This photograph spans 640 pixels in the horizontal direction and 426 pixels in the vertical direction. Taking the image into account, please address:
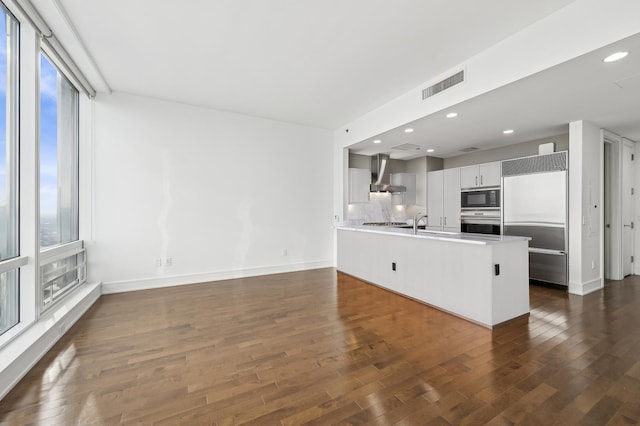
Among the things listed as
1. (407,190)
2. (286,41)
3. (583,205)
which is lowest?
(583,205)

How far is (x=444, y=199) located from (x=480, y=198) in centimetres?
95

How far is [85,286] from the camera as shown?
3965 millimetres

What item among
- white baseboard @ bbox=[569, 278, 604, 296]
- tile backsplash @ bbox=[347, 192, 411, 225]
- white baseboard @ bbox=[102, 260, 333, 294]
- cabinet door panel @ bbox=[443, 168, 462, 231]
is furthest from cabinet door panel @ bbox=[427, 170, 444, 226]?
white baseboard @ bbox=[102, 260, 333, 294]

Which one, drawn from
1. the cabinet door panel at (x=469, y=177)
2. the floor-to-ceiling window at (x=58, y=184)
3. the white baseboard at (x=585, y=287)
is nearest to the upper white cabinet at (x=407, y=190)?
the cabinet door panel at (x=469, y=177)

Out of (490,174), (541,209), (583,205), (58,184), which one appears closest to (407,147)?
(490,174)

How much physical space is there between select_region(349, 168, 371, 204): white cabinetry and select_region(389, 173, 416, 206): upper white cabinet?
0.93 metres

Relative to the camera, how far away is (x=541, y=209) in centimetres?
465

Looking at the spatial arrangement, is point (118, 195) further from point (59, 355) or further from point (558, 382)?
point (558, 382)

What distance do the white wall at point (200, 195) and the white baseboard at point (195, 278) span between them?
0.7 inches

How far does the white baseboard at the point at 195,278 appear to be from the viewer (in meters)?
4.30

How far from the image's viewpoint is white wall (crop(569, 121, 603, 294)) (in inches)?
165

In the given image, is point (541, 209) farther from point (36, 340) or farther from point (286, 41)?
point (36, 340)

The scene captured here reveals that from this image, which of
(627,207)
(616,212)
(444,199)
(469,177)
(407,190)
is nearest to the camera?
(616,212)

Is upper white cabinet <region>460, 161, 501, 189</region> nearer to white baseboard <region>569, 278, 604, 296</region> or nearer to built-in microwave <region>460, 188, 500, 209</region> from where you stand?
built-in microwave <region>460, 188, 500, 209</region>
